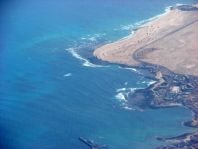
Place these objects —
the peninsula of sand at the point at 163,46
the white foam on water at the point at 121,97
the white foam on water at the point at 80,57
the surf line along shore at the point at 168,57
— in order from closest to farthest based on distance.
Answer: the surf line along shore at the point at 168,57
the white foam on water at the point at 121,97
the peninsula of sand at the point at 163,46
the white foam on water at the point at 80,57

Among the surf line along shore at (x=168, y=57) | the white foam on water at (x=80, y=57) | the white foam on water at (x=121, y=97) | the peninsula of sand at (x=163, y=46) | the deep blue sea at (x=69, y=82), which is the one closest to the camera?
the deep blue sea at (x=69, y=82)

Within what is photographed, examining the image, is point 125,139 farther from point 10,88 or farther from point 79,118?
point 10,88

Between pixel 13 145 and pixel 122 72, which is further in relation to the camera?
pixel 122 72

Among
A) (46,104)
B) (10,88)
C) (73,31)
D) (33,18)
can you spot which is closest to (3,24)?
(33,18)

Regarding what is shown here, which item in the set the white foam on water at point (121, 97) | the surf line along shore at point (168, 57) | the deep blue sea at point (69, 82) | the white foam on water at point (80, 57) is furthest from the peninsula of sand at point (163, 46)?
the white foam on water at point (121, 97)

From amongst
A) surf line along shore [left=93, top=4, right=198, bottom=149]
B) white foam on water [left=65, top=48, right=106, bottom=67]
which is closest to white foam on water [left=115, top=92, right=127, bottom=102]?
surf line along shore [left=93, top=4, right=198, bottom=149]

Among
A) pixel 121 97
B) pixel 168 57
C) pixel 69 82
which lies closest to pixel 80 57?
pixel 69 82

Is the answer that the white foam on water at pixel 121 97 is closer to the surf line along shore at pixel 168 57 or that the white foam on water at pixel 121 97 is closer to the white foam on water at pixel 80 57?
the surf line along shore at pixel 168 57

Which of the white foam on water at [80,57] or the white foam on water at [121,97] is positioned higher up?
the white foam on water at [80,57]
